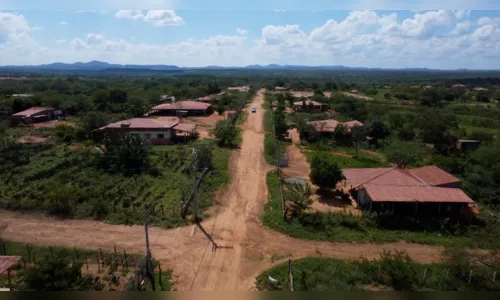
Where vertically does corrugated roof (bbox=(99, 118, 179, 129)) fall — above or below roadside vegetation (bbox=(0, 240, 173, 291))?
above

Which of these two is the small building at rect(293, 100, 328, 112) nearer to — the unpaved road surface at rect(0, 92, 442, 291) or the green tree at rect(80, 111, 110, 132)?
the green tree at rect(80, 111, 110, 132)

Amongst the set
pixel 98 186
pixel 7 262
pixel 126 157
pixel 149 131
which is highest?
pixel 149 131

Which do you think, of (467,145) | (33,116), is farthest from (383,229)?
(33,116)

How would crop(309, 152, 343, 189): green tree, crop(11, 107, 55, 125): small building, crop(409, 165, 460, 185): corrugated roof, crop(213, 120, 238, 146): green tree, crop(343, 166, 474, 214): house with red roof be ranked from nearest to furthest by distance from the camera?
1. crop(343, 166, 474, 214): house with red roof
2. crop(409, 165, 460, 185): corrugated roof
3. crop(309, 152, 343, 189): green tree
4. crop(213, 120, 238, 146): green tree
5. crop(11, 107, 55, 125): small building

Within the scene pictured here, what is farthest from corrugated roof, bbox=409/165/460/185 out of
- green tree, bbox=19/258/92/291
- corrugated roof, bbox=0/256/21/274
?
corrugated roof, bbox=0/256/21/274

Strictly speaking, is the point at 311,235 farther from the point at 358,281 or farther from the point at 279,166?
the point at 279,166

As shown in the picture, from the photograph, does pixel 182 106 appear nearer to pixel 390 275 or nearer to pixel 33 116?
pixel 33 116
